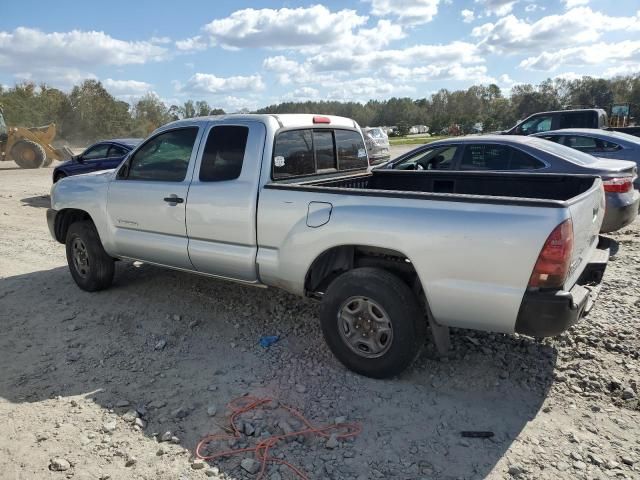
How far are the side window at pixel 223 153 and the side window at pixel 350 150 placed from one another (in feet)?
3.90

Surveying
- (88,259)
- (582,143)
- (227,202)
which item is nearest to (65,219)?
(88,259)

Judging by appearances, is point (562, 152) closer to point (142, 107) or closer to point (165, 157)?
point (165, 157)

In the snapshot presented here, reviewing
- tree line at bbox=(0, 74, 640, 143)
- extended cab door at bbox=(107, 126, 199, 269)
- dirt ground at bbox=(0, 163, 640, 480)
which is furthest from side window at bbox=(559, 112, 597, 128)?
tree line at bbox=(0, 74, 640, 143)

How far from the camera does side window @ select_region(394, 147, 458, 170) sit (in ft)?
24.9

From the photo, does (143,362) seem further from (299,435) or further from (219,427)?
(299,435)

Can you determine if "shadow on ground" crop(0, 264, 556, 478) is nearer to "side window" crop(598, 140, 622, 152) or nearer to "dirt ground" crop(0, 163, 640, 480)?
"dirt ground" crop(0, 163, 640, 480)

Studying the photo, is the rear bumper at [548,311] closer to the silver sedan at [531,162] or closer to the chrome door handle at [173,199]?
the chrome door handle at [173,199]

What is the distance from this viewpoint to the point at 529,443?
9.70 ft

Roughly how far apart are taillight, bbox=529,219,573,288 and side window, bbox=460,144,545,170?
4.42 m

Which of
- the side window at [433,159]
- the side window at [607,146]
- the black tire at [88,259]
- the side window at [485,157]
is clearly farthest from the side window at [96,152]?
the side window at [607,146]

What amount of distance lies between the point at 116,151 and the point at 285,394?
385 inches

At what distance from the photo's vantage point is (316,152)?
4836 millimetres

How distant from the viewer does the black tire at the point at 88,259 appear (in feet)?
18.2

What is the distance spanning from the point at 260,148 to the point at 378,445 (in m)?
2.53
